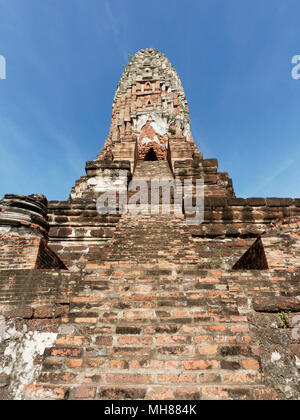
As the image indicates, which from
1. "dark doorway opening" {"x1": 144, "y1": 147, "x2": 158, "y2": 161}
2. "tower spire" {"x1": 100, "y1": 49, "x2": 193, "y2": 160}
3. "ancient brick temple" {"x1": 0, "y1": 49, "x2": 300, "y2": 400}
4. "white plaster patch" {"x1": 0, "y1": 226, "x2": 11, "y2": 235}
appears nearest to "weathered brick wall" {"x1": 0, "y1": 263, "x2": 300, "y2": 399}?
"ancient brick temple" {"x1": 0, "y1": 49, "x2": 300, "y2": 400}

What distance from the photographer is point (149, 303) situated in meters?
2.54

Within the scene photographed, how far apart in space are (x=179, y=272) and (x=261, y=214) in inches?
107

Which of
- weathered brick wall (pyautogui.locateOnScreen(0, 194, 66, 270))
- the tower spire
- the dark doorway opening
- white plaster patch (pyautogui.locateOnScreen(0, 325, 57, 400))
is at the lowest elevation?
white plaster patch (pyautogui.locateOnScreen(0, 325, 57, 400))

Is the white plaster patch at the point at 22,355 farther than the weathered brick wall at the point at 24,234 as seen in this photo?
No

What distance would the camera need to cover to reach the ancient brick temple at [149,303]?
6.43 feet

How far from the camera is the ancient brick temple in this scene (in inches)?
77.2

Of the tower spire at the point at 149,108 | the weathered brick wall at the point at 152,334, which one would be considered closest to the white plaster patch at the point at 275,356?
the weathered brick wall at the point at 152,334

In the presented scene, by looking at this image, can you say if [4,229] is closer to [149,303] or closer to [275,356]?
[149,303]

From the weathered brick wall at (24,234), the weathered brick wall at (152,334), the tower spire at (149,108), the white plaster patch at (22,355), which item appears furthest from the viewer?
the tower spire at (149,108)

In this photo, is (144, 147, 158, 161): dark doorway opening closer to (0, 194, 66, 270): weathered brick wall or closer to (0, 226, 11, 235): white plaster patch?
(0, 194, 66, 270): weathered brick wall

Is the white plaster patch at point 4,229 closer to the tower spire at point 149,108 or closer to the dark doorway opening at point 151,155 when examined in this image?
the tower spire at point 149,108

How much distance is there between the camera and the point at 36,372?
2.44m

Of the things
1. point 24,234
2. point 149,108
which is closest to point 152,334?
point 24,234
